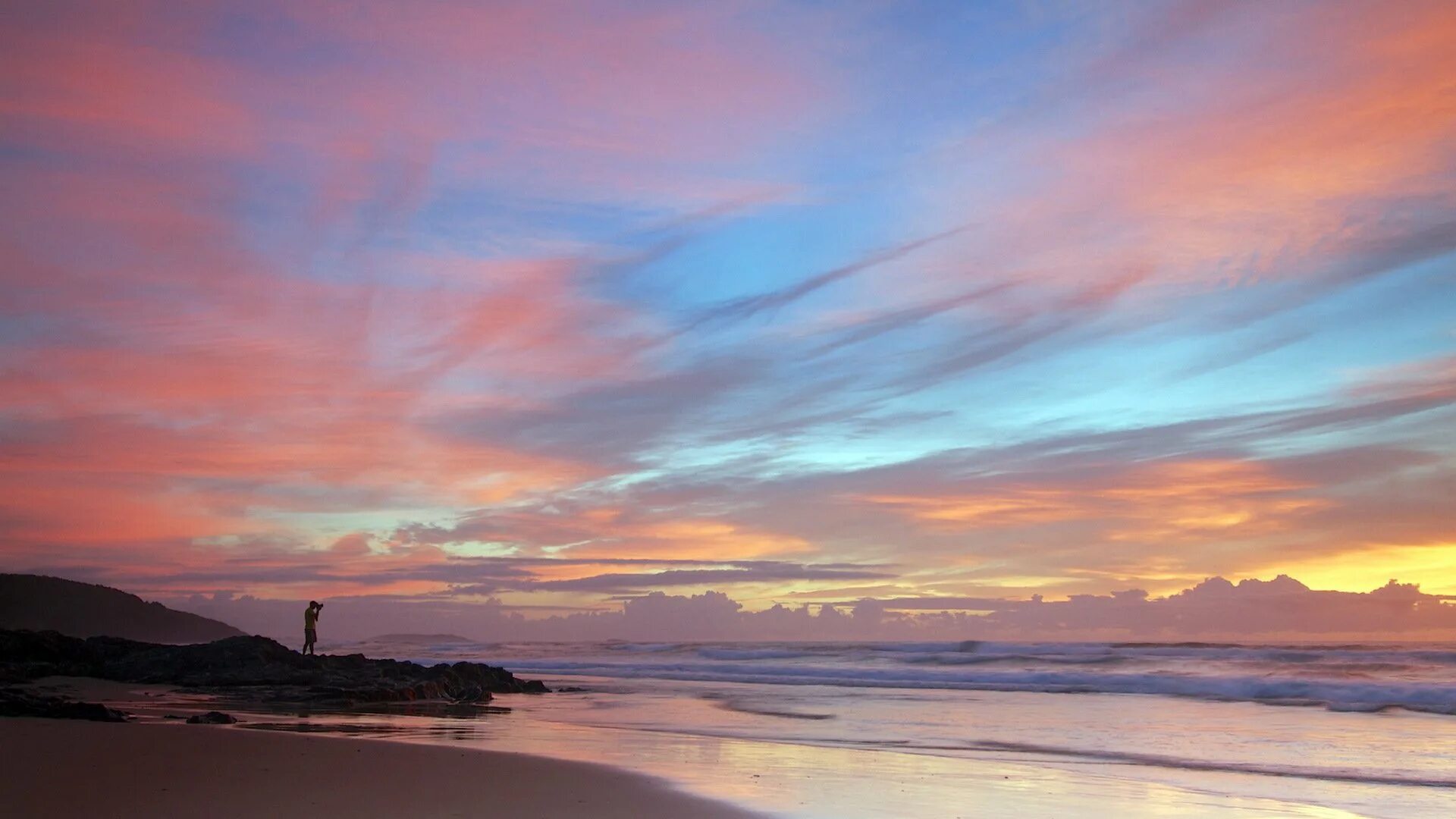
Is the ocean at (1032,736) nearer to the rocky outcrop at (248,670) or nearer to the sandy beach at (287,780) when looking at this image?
the sandy beach at (287,780)

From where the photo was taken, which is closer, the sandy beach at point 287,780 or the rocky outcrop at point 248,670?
the sandy beach at point 287,780

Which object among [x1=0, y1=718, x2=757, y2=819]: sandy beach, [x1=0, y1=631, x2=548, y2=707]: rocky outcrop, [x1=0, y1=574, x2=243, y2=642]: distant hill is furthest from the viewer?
[x1=0, y1=574, x2=243, y2=642]: distant hill

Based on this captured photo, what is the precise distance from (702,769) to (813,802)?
8.72 feet

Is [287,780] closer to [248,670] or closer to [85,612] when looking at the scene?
[248,670]

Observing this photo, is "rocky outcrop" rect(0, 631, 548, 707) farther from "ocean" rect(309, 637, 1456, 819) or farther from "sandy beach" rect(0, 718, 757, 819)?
"sandy beach" rect(0, 718, 757, 819)

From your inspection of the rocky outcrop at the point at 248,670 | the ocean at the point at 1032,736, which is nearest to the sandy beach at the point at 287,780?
the ocean at the point at 1032,736

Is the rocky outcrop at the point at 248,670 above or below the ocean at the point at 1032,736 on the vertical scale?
above

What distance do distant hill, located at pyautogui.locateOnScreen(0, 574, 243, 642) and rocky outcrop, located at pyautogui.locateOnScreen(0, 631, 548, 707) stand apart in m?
19.5

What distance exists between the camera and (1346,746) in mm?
15406

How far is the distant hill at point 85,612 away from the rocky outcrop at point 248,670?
19.5 meters

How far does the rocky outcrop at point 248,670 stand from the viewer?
20484 mm

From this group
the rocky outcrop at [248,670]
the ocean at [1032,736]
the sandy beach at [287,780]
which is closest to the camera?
the sandy beach at [287,780]

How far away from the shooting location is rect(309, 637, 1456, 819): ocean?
10.1 metres

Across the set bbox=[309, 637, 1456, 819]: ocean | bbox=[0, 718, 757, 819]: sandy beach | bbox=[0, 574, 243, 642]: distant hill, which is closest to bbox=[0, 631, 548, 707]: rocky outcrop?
bbox=[309, 637, 1456, 819]: ocean
